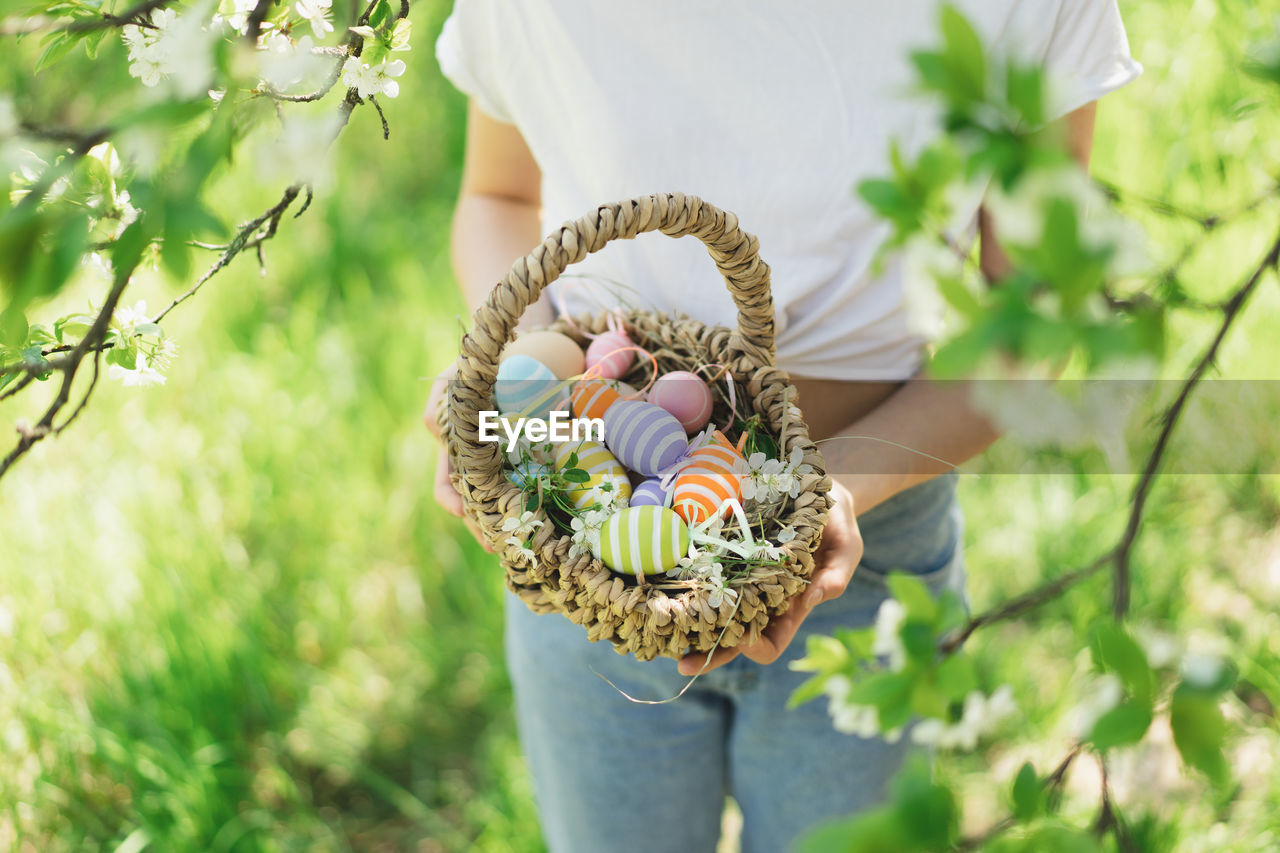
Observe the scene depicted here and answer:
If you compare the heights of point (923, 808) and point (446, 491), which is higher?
point (923, 808)

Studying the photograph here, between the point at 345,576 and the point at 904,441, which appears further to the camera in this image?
the point at 345,576

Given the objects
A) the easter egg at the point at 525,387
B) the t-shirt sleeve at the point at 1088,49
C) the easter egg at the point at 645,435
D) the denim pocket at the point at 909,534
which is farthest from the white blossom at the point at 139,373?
the t-shirt sleeve at the point at 1088,49

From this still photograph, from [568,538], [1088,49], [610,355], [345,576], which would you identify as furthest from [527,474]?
[345,576]

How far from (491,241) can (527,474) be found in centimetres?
38

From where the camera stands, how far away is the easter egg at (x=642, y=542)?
0.72 metres

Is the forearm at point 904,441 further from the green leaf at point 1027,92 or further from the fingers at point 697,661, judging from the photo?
the green leaf at point 1027,92

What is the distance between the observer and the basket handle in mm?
637

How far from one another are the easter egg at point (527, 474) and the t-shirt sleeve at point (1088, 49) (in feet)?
1.82

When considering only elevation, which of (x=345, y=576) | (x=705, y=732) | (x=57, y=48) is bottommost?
(x=345, y=576)

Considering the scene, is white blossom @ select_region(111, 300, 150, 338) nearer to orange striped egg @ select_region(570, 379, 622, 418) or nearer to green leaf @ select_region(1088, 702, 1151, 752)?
orange striped egg @ select_region(570, 379, 622, 418)

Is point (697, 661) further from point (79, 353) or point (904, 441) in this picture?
point (79, 353)

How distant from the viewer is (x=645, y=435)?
33.7 inches

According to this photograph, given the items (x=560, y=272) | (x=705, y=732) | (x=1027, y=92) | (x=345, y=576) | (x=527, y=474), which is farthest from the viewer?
(x=345, y=576)

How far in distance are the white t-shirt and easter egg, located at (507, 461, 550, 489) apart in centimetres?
24
